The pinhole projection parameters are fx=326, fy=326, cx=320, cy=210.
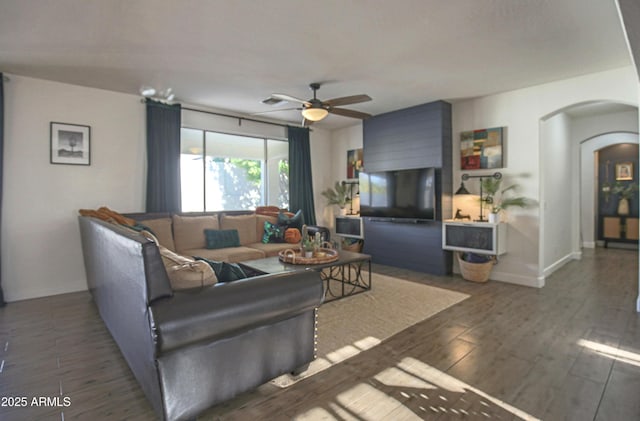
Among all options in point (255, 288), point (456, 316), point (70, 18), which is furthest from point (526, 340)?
point (70, 18)

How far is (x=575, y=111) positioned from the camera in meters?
5.55

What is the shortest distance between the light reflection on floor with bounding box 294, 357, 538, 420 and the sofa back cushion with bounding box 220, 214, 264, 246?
11.0 feet

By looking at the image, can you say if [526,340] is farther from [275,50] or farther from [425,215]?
[275,50]

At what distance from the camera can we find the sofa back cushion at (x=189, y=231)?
4488mm

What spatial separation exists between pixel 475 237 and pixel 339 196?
279 centimetres

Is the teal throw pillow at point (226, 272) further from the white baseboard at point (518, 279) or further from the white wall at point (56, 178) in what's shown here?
the white baseboard at point (518, 279)

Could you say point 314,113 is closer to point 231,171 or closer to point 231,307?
point 231,171

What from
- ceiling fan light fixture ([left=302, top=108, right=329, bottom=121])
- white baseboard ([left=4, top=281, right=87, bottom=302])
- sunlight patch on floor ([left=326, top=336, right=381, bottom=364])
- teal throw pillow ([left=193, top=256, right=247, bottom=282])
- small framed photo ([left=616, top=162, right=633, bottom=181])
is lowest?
sunlight patch on floor ([left=326, top=336, right=381, bottom=364])

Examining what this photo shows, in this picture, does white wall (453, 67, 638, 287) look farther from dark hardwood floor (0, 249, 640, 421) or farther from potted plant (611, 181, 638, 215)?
potted plant (611, 181, 638, 215)

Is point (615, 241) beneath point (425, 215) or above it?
beneath

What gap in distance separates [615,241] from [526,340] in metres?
6.70

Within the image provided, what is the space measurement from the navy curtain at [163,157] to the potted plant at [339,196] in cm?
298

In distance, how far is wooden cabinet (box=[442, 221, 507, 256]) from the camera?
14.0ft

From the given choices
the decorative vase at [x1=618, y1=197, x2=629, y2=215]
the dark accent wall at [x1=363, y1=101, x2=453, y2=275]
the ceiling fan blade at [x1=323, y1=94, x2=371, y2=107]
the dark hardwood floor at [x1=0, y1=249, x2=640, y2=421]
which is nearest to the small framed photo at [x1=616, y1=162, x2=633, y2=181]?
the decorative vase at [x1=618, y1=197, x2=629, y2=215]
